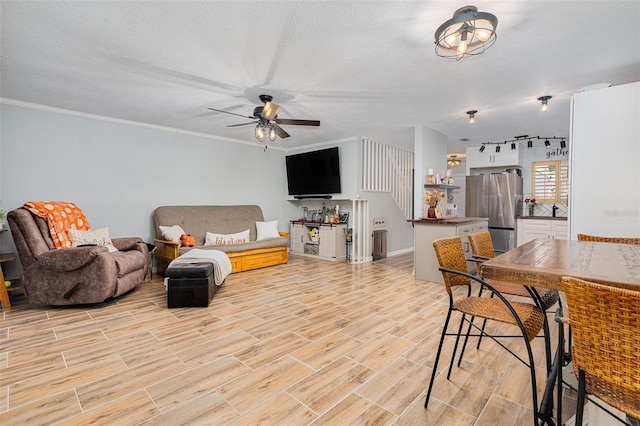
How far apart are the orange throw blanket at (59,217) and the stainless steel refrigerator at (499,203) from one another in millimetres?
7090

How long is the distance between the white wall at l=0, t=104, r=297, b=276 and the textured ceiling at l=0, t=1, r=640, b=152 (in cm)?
42

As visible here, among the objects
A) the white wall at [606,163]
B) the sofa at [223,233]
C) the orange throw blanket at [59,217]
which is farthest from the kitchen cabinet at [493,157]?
the orange throw blanket at [59,217]

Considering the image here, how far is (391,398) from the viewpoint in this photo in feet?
5.82

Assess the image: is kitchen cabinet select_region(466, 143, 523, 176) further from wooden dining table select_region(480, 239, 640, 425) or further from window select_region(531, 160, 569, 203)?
wooden dining table select_region(480, 239, 640, 425)

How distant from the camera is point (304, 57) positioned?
8.76ft

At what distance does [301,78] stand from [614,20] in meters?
2.52

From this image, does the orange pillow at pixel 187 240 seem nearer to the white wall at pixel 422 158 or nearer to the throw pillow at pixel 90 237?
the throw pillow at pixel 90 237

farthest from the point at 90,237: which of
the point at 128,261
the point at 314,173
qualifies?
the point at 314,173

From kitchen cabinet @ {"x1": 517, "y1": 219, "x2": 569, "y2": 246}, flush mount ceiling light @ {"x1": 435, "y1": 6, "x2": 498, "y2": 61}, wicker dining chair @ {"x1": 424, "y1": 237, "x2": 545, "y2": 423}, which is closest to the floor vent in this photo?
kitchen cabinet @ {"x1": 517, "y1": 219, "x2": 569, "y2": 246}

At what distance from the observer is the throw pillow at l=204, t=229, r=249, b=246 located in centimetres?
522

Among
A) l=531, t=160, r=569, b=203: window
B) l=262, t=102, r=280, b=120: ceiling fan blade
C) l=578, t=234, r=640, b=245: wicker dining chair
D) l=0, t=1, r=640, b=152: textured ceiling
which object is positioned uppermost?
l=0, t=1, r=640, b=152: textured ceiling

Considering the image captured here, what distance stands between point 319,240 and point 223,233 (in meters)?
2.01

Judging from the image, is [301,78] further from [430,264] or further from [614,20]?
[430,264]

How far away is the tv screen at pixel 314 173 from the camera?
6152mm
